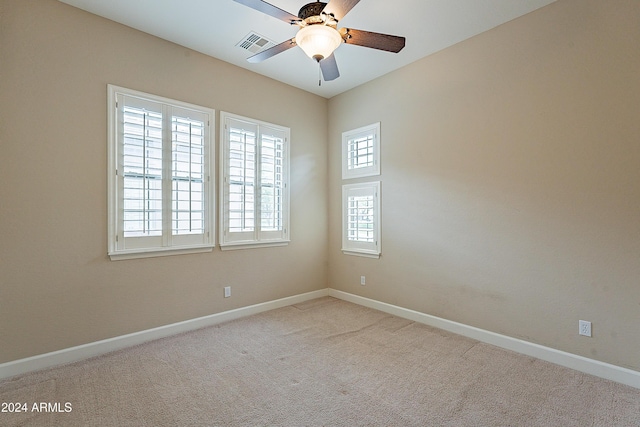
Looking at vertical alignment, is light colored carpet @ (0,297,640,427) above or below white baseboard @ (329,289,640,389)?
below

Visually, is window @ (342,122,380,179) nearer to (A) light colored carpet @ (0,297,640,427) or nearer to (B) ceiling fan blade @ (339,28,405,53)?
(B) ceiling fan blade @ (339,28,405,53)

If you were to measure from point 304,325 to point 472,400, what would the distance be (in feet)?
6.10

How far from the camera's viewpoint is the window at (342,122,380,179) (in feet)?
13.2

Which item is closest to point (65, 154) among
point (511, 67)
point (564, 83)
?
point (511, 67)

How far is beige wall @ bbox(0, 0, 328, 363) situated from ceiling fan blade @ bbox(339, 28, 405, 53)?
2.02 meters

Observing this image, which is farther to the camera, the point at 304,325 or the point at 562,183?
the point at 304,325

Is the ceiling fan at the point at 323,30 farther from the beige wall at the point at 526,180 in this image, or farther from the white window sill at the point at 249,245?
the white window sill at the point at 249,245

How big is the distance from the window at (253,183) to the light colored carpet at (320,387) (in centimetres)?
128

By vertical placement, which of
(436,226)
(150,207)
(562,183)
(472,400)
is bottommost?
(472,400)

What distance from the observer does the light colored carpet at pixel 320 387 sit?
6.23 feet

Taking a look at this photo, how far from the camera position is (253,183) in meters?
3.82

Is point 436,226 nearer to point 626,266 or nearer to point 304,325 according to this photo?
point 626,266

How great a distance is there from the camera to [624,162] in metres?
2.26

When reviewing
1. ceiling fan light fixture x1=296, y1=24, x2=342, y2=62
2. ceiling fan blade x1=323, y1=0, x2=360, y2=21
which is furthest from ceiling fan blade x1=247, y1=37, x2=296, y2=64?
ceiling fan blade x1=323, y1=0, x2=360, y2=21
